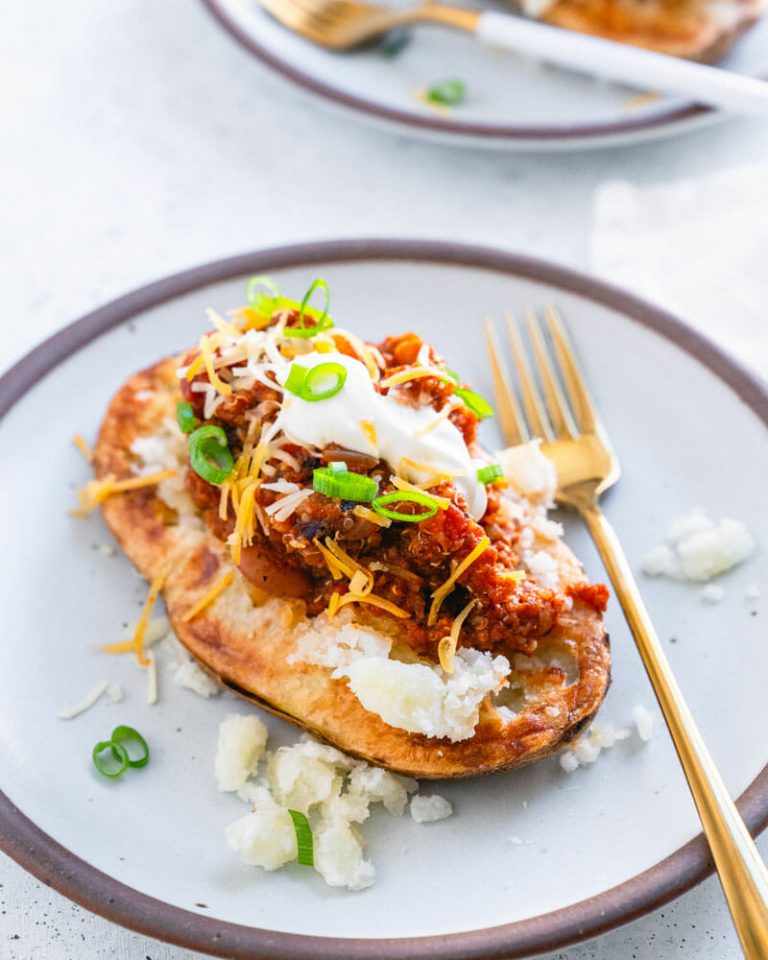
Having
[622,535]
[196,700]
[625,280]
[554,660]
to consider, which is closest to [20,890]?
[196,700]

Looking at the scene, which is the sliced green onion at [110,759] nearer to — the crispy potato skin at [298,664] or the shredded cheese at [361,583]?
the crispy potato skin at [298,664]

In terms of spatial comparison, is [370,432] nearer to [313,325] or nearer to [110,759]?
[313,325]

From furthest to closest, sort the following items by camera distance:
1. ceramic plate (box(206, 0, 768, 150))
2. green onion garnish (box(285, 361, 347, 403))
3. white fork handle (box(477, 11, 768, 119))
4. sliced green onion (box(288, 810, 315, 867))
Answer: ceramic plate (box(206, 0, 768, 150)), white fork handle (box(477, 11, 768, 119)), green onion garnish (box(285, 361, 347, 403)), sliced green onion (box(288, 810, 315, 867))

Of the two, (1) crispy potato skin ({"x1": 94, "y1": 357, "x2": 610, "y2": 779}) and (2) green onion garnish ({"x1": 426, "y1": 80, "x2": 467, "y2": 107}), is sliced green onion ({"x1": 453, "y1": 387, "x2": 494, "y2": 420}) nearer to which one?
(1) crispy potato skin ({"x1": 94, "y1": 357, "x2": 610, "y2": 779})

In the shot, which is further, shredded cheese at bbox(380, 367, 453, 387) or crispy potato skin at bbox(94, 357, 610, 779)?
shredded cheese at bbox(380, 367, 453, 387)

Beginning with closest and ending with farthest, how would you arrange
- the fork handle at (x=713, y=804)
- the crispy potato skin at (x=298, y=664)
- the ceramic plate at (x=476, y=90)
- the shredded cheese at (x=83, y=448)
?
the fork handle at (x=713, y=804), the crispy potato skin at (x=298, y=664), the shredded cheese at (x=83, y=448), the ceramic plate at (x=476, y=90)

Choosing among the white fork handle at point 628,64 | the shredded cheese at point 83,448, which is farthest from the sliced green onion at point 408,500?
the white fork handle at point 628,64

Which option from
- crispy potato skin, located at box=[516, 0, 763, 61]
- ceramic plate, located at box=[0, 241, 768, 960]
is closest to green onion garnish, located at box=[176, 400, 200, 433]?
ceramic plate, located at box=[0, 241, 768, 960]

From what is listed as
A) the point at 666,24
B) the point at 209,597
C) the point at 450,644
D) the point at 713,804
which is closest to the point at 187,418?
the point at 209,597
